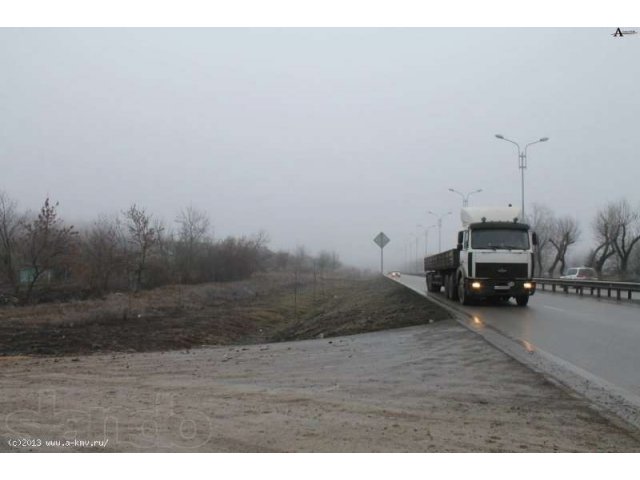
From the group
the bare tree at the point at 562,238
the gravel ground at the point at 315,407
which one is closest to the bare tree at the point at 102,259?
the gravel ground at the point at 315,407

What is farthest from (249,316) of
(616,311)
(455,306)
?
(616,311)

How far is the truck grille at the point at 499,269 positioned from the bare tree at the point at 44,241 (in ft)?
95.5

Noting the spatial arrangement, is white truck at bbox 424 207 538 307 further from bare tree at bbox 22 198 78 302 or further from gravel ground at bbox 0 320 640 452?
bare tree at bbox 22 198 78 302

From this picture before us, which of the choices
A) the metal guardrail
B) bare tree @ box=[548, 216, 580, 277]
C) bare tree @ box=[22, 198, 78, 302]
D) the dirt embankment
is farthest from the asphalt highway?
bare tree @ box=[548, 216, 580, 277]

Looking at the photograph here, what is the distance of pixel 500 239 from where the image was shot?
18453 millimetres

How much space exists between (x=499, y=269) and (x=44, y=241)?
98.2 ft

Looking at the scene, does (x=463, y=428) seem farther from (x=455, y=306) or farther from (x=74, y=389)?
(x=455, y=306)

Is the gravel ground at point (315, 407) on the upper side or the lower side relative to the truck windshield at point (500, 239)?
lower

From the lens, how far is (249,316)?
28812 millimetres

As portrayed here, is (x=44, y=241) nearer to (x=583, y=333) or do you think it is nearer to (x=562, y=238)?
(x=583, y=333)

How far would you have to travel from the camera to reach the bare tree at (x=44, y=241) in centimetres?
3441

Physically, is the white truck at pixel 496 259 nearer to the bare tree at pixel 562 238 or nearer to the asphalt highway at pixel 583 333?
the asphalt highway at pixel 583 333

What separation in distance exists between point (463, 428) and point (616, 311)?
1653 cm

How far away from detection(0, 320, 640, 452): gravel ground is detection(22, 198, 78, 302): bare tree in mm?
27230
